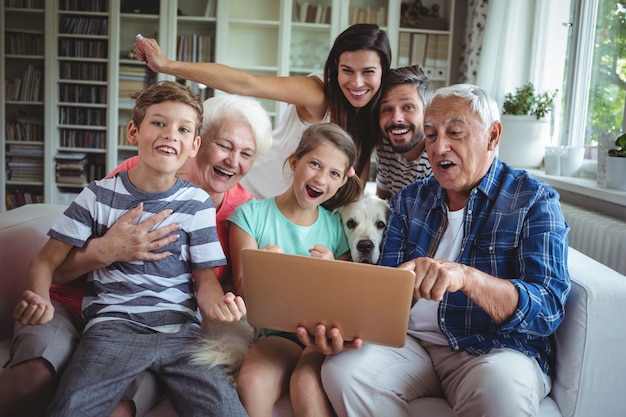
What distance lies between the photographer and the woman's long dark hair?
2.19m

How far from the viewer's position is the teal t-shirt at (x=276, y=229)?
5.44 ft

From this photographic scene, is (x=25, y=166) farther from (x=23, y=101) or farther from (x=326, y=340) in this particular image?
(x=326, y=340)

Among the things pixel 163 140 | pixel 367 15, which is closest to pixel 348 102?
pixel 163 140

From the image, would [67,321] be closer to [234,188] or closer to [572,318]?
[234,188]

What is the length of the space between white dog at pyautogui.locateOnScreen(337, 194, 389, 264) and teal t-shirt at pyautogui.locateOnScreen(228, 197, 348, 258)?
2.8 inches

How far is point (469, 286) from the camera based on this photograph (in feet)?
4.16

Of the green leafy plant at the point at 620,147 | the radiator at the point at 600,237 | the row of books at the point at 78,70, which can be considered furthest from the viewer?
the row of books at the point at 78,70

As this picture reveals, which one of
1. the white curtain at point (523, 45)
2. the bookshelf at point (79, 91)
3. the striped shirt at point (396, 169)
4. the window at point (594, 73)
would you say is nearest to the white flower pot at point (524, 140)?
the window at point (594, 73)

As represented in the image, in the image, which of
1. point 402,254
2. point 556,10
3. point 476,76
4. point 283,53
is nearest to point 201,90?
point 283,53

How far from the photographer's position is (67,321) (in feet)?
4.75

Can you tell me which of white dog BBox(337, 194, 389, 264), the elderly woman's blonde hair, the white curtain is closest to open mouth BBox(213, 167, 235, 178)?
the elderly woman's blonde hair

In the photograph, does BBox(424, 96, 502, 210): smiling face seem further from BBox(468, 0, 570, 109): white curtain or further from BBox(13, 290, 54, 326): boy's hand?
BBox(468, 0, 570, 109): white curtain

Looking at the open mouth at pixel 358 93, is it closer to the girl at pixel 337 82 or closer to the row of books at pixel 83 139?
the girl at pixel 337 82

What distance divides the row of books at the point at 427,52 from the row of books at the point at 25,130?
10.7ft
